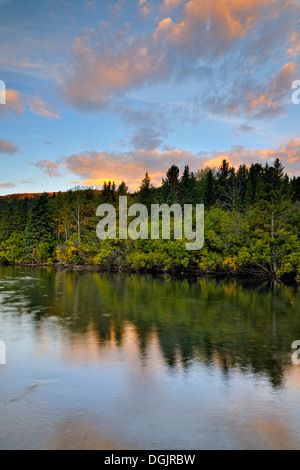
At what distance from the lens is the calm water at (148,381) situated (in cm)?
562

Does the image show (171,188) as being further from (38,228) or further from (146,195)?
(38,228)

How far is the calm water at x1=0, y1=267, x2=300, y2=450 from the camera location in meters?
5.62

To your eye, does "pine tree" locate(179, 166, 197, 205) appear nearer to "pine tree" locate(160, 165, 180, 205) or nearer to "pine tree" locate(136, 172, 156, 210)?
"pine tree" locate(160, 165, 180, 205)

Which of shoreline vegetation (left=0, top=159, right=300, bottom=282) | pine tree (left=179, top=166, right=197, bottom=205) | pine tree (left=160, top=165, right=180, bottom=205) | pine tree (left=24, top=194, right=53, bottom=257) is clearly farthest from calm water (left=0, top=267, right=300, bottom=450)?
pine tree (left=179, top=166, right=197, bottom=205)

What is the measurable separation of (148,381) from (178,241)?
3233cm

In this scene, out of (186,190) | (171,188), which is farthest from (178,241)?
(186,190)

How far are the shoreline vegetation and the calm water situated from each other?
19861 mm

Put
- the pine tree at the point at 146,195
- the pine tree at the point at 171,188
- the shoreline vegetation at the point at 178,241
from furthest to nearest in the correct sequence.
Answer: the pine tree at the point at 146,195 < the pine tree at the point at 171,188 < the shoreline vegetation at the point at 178,241

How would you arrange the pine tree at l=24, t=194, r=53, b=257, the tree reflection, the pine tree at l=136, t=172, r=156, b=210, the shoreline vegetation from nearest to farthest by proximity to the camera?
the tree reflection < the shoreline vegetation < the pine tree at l=24, t=194, r=53, b=257 < the pine tree at l=136, t=172, r=156, b=210

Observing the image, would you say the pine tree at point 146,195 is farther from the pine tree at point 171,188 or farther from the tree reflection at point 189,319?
the tree reflection at point 189,319

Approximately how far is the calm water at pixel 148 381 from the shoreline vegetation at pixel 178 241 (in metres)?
19.9

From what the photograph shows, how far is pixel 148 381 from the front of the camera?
7918 mm

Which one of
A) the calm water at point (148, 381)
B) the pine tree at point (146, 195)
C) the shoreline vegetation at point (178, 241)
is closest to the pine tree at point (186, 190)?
the shoreline vegetation at point (178, 241)
